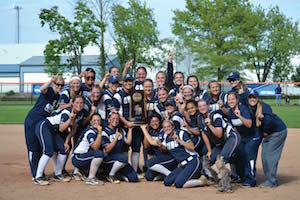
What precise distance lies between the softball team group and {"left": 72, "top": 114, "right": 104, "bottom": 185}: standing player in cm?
2

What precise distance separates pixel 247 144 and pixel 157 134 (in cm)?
143

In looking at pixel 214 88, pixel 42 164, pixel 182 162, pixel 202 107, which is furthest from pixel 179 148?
pixel 42 164

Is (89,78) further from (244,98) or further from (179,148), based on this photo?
(244,98)

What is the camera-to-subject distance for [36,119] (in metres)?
6.32

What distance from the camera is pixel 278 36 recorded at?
4234 cm

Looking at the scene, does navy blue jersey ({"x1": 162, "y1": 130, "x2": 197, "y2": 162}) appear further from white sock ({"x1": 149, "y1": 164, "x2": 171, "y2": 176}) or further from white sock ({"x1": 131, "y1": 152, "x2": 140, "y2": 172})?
white sock ({"x1": 131, "y1": 152, "x2": 140, "y2": 172})

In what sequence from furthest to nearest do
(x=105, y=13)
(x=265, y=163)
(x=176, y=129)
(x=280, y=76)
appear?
1. (x=280, y=76)
2. (x=105, y=13)
3. (x=176, y=129)
4. (x=265, y=163)

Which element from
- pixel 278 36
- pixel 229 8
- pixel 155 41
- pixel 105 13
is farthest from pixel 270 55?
pixel 105 13

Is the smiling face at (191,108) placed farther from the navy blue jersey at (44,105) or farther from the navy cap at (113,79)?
the navy blue jersey at (44,105)

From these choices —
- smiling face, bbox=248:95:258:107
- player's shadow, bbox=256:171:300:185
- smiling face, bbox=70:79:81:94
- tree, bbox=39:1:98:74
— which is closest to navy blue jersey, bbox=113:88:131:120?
smiling face, bbox=70:79:81:94

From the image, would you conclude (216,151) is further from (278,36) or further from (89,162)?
(278,36)

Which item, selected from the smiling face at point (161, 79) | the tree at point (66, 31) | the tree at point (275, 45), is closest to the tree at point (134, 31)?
the tree at point (66, 31)

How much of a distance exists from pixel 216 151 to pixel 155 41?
2430 cm

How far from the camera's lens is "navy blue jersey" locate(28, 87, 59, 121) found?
627cm
